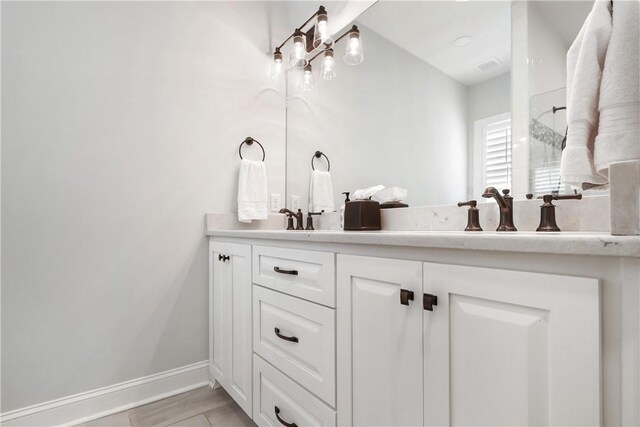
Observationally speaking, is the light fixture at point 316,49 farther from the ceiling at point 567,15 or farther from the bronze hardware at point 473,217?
the bronze hardware at point 473,217

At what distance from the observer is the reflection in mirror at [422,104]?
1156 millimetres

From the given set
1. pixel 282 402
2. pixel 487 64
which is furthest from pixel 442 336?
pixel 487 64

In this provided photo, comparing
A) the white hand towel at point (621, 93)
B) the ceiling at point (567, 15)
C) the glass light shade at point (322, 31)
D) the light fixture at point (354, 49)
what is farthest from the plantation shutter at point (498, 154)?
the glass light shade at point (322, 31)

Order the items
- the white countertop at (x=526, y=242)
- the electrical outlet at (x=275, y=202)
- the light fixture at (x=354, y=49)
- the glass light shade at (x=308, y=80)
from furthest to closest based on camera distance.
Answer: the electrical outlet at (x=275, y=202), the glass light shade at (x=308, y=80), the light fixture at (x=354, y=49), the white countertop at (x=526, y=242)

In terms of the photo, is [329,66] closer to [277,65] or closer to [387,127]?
[277,65]

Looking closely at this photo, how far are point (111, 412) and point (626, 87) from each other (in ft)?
7.37

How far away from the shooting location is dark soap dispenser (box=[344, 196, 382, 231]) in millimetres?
1264

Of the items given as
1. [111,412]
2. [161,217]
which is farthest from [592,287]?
[111,412]

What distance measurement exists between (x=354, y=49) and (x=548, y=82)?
100 centimetres

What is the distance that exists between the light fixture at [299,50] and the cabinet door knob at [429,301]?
1.71 meters

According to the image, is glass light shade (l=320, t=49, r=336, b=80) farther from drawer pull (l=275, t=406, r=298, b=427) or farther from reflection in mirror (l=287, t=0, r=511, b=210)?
drawer pull (l=275, t=406, r=298, b=427)

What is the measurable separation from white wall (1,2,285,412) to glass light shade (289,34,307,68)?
33 centimetres

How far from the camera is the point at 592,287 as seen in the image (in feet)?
1.57

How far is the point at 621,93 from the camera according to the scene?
66 centimetres
